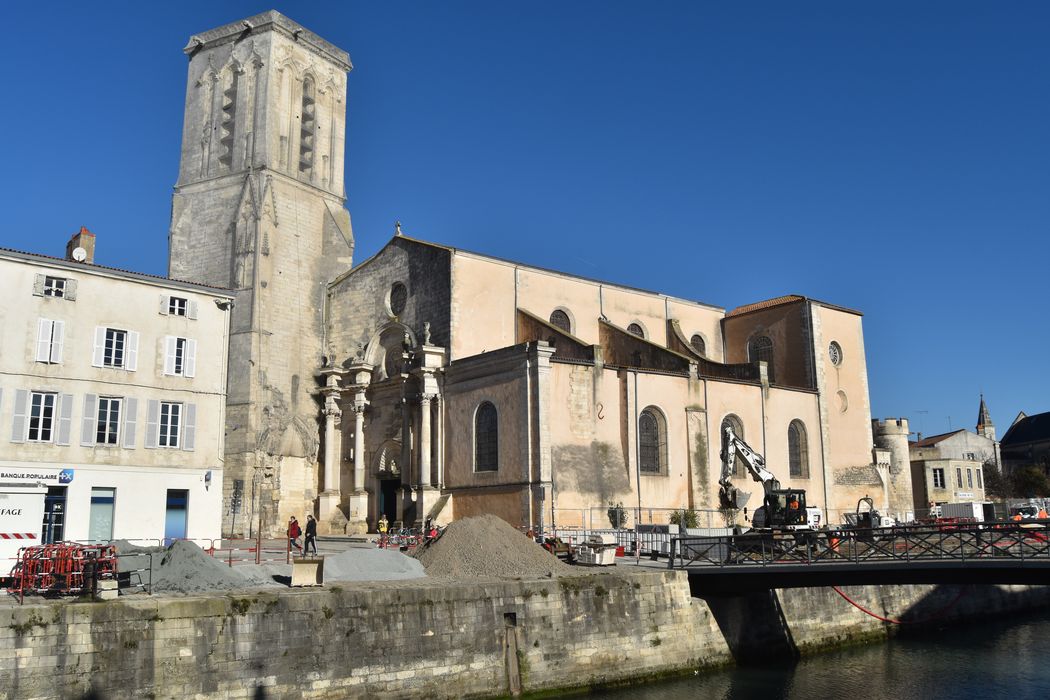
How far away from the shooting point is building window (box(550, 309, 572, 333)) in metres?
40.6

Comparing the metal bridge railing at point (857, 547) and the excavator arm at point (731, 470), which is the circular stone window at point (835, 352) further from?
the metal bridge railing at point (857, 547)

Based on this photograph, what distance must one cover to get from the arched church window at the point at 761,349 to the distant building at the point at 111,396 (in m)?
27.1

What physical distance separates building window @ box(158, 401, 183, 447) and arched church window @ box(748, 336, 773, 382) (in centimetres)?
2806

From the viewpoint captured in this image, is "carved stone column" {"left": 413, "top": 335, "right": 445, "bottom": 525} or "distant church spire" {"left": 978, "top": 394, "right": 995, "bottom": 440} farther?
"distant church spire" {"left": 978, "top": 394, "right": 995, "bottom": 440}

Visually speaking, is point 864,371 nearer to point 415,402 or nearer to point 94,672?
point 415,402

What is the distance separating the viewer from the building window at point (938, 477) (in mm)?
59141

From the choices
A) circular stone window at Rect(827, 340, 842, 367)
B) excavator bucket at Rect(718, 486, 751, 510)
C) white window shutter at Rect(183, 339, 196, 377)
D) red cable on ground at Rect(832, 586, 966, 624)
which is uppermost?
circular stone window at Rect(827, 340, 842, 367)

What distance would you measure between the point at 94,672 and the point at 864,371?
38.3 meters

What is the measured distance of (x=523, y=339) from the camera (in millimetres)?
38531

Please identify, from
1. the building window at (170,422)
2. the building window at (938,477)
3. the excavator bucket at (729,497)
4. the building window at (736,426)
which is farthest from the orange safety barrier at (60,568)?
the building window at (938,477)

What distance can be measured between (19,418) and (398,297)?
60.7ft

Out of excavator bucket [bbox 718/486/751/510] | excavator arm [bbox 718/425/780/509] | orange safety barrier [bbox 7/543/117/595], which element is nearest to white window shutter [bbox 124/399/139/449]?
orange safety barrier [bbox 7/543/117/595]

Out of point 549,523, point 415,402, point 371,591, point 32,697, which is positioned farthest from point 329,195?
point 32,697

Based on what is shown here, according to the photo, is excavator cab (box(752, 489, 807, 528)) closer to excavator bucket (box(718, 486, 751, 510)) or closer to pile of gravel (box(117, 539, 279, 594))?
excavator bucket (box(718, 486, 751, 510))
